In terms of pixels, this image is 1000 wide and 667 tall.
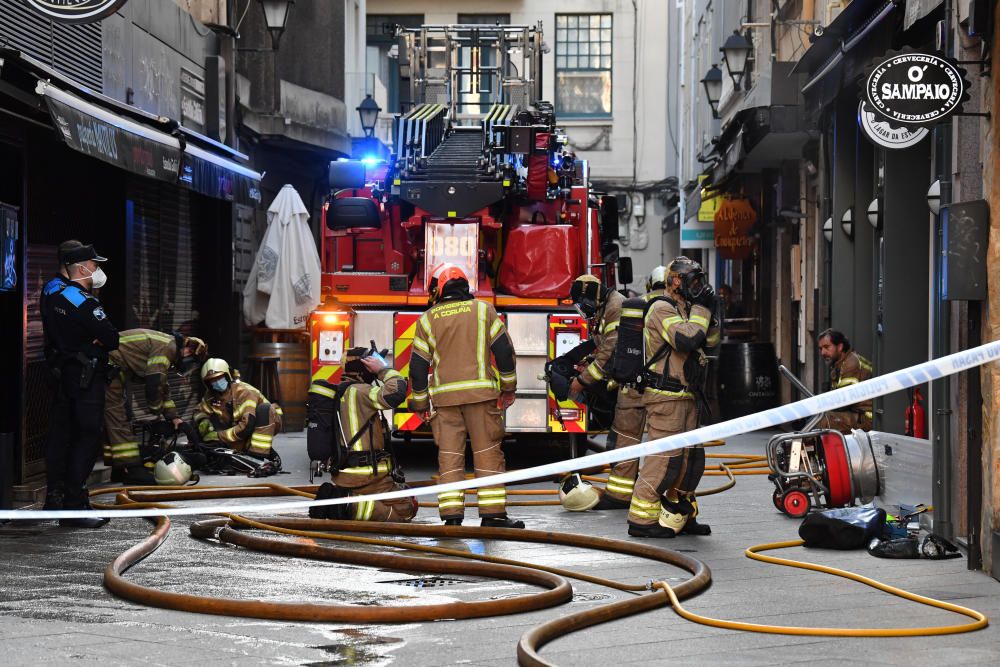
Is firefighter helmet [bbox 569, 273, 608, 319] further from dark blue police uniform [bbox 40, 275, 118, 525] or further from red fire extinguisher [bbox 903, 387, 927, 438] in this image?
dark blue police uniform [bbox 40, 275, 118, 525]

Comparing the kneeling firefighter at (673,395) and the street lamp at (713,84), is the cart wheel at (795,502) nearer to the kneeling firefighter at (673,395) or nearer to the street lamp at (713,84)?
the kneeling firefighter at (673,395)

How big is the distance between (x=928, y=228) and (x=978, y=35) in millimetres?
5240

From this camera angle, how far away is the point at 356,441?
1007 centimetres

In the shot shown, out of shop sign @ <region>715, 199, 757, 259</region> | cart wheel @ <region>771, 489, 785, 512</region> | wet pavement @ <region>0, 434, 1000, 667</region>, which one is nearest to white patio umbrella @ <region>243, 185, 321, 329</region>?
shop sign @ <region>715, 199, 757, 259</region>

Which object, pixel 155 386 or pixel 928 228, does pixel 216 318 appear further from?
pixel 928 228

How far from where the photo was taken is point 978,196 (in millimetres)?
8117

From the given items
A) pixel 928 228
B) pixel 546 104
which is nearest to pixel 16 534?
pixel 928 228

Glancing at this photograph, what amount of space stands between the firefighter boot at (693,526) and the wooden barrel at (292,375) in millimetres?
8163

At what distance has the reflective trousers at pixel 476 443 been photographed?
9930 millimetres

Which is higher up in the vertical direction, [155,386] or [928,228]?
[928,228]

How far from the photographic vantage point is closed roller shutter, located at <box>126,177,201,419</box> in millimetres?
15234

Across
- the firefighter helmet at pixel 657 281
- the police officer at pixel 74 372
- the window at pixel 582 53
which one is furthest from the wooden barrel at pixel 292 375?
the window at pixel 582 53

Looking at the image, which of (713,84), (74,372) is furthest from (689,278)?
(713,84)

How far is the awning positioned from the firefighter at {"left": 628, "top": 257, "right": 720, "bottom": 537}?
13.1 ft
